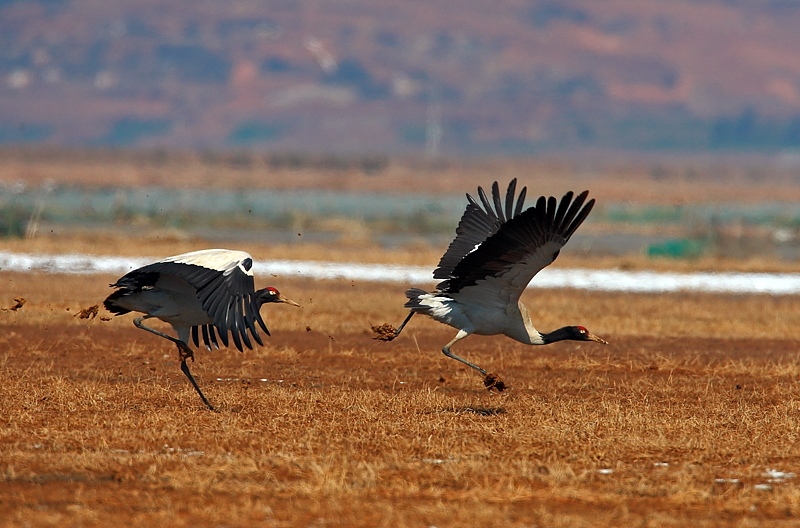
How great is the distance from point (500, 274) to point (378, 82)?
167m

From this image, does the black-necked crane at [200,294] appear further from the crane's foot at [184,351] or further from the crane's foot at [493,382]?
the crane's foot at [493,382]

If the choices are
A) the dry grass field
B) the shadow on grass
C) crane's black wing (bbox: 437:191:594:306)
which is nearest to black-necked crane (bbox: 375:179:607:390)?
crane's black wing (bbox: 437:191:594:306)

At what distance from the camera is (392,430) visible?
30.3 feet

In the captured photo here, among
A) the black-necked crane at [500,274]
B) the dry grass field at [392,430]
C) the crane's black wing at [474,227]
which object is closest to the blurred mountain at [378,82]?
the dry grass field at [392,430]

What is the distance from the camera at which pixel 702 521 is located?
23.1 ft

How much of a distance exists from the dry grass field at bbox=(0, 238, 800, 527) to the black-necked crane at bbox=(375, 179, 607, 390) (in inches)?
22.4

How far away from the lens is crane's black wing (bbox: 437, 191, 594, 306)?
999cm

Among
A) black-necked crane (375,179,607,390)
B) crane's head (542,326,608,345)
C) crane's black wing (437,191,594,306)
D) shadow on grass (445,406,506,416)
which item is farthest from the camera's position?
crane's head (542,326,608,345)

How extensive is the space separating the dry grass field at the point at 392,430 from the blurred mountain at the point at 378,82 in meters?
141

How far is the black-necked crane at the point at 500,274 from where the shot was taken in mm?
10109

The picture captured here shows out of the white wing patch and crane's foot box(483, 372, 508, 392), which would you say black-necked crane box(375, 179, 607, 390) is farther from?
the white wing patch

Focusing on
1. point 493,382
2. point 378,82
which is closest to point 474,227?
point 493,382

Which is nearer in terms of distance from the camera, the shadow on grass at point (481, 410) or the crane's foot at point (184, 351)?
the shadow on grass at point (481, 410)

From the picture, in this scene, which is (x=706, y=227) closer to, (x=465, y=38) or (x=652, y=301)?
(x=652, y=301)
